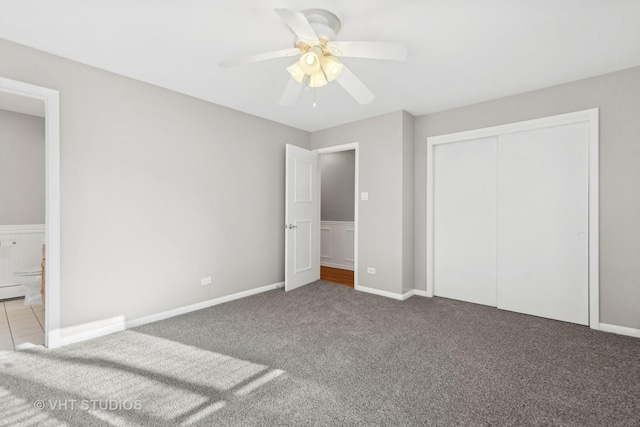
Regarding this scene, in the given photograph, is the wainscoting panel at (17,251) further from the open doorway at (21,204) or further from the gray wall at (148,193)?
the gray wall at (148,193)

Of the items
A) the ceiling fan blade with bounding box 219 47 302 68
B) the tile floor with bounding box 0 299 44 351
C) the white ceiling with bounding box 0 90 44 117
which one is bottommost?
the tile floor with bounding box 0 299 44 351

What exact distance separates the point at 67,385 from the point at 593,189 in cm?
448

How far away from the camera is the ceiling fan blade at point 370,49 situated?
5.86 feet

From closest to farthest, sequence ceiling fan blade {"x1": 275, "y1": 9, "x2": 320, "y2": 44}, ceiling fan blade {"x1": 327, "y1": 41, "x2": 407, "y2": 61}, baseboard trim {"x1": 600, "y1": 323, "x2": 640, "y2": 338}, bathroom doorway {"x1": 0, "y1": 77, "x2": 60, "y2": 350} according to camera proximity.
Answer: ceiling fan blade {"x1": 275, "y1": 9, "x2": 320, "y2": 44} < ceiling fan blade {"x1": 327, "y1": 41, "x2": 407, "y2": 61} < baseboard trim {"x1": 600, "y1": 323, "x2": 640, "y2": 338} < bathroom doorway {"x1": 0, "y1": 77, "x2": 60, "y2": 350}

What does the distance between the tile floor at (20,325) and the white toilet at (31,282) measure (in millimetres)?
97

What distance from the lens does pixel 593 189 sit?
2.85m

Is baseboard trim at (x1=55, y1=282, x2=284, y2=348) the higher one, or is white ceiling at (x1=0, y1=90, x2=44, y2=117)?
white ceiling at (x1=0, y1=90, x2=44, y2=117)

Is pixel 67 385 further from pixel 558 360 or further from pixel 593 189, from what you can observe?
pixel 593 189

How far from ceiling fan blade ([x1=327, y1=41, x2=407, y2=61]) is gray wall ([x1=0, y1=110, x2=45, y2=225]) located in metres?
4.31

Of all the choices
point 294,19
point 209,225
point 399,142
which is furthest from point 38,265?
point 399,142

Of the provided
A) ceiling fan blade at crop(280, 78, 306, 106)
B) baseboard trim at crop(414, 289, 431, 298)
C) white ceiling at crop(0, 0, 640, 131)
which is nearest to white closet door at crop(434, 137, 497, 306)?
baseboard trim at crop(414, 289, 431, 298)

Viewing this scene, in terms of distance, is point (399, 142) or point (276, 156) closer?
point (399, 142)

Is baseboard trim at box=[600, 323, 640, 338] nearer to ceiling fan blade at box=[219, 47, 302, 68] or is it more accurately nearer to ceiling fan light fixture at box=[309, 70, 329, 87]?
ceiling fan light fixture at box=[309, 70, 329, 87]

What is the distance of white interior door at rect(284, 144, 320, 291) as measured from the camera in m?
4.24
